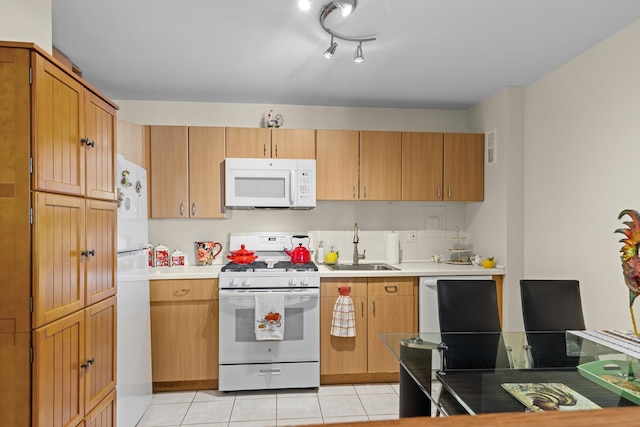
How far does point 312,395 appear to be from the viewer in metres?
3.06

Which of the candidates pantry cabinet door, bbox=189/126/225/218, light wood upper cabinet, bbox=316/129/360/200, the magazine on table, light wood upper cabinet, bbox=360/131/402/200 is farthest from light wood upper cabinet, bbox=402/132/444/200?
the magazine on table

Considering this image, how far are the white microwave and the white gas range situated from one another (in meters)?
0.59

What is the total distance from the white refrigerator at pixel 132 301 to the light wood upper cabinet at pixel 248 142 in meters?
0.81

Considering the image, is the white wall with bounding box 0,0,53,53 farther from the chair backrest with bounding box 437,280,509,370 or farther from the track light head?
the chair backrest with bounding box 437,280,509,370

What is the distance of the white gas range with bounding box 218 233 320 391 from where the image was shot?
3031 mm

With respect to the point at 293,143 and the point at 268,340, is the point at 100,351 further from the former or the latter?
the point at 293,143

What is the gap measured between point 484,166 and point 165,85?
9.31ft

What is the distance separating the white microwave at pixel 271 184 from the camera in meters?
3.33

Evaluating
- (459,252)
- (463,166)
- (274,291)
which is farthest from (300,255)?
(463,166)

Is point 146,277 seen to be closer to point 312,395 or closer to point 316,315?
point 316,315

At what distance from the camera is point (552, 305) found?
224 centimetres

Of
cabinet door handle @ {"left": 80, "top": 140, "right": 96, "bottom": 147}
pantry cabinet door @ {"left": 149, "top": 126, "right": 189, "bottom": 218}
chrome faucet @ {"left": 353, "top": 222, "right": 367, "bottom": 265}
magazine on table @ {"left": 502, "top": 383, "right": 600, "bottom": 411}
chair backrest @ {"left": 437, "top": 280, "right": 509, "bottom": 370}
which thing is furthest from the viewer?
chrome faucet @ {"left": 353, "top": 222, "right": 367, "bottom": 265}

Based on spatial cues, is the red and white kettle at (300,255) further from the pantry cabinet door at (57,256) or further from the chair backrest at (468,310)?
the pantry cabinet door at (57,256)

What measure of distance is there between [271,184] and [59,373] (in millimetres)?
2114
